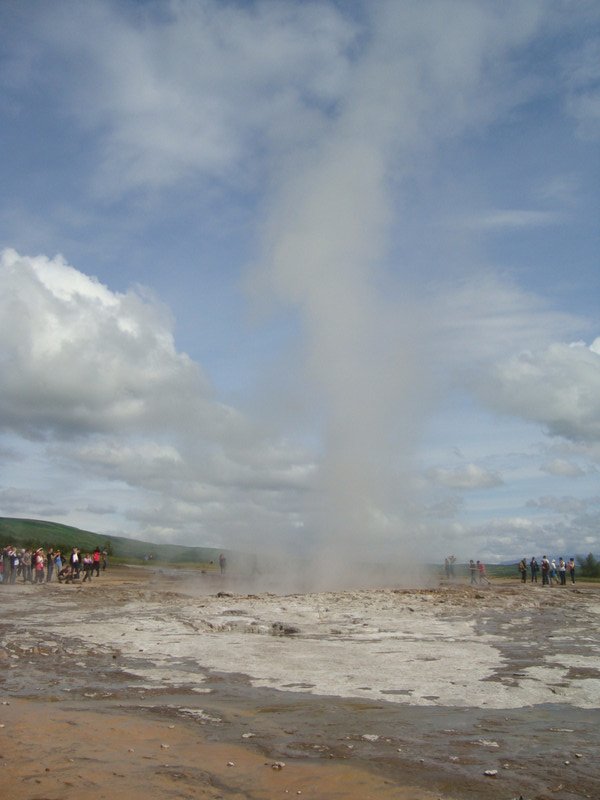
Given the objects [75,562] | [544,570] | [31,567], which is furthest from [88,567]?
[544,570]

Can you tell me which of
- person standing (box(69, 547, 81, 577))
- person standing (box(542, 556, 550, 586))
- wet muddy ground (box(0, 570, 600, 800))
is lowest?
wet muddy ground (box(0, 570, 600, 800))

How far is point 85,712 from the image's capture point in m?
7.57

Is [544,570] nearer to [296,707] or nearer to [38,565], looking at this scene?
[38,565]

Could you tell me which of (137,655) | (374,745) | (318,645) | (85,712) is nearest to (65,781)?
(85,712)

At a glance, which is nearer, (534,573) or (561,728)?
(561,728)

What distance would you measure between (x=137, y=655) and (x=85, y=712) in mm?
4109

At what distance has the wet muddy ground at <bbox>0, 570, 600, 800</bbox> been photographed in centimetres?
551

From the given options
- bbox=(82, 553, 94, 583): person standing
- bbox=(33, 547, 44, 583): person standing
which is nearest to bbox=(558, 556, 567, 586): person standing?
bbox=(82, 553, 94, 583): person standing

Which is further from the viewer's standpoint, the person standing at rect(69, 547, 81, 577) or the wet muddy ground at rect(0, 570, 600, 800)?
the person standing at rect(69, 547, 81, 577)

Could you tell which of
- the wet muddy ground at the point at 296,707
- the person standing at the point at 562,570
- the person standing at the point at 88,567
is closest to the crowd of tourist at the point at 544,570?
the person standing at the point at 562,570

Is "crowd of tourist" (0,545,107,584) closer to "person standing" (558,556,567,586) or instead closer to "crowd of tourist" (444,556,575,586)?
"crowd of tourist" (444,556,575,586)

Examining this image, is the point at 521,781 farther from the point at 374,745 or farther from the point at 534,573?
the point at 534,573

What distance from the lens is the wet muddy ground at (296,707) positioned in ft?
18.1

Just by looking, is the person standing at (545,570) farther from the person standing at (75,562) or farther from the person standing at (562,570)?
the person standing at (75,562)
